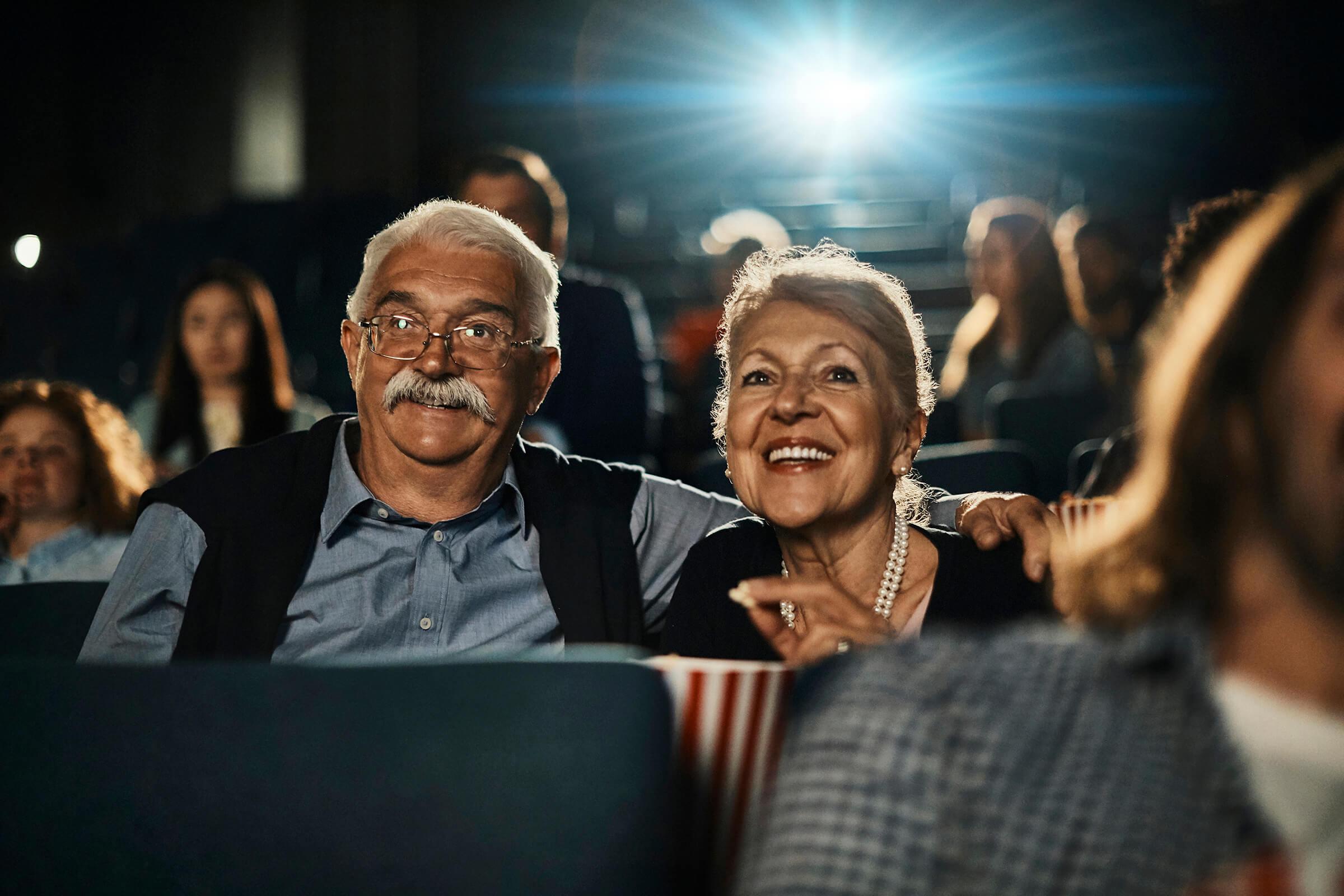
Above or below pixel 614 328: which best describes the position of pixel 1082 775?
below

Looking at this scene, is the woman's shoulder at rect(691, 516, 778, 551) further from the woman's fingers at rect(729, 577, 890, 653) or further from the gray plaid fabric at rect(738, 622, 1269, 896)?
the gray plaid fabric at rect(738, 622, 1269, 896)

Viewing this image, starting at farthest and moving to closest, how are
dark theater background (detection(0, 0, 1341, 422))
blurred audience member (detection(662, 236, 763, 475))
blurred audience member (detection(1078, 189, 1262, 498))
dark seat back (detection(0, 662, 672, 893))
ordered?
dark theater background (detection(0, 0, 1341, 422)) → blurred audience member (detection(662, 236, 763, 475)) → blurred audience member (detection(1078, 189, 1262, 498)) → dark seat back (detection(0, 662, 672, 893))

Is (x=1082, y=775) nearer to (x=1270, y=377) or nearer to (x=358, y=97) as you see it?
(x=1270, y=377)

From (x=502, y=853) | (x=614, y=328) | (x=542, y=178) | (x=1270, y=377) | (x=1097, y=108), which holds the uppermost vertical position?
(x=1097, y=108)

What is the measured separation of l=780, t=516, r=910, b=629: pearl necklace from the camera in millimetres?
1699

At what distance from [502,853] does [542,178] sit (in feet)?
8.28

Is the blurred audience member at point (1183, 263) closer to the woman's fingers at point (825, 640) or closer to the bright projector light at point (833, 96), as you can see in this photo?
the woman's fingers at point (825, 640)

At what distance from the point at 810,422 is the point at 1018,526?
0.32m

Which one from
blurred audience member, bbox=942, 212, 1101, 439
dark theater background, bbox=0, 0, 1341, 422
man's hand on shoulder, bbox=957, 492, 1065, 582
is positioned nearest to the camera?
man's hand on shoulder, bbox=957, 492, 1065, 582

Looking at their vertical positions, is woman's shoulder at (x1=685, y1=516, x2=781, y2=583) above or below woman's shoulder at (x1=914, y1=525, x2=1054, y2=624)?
above

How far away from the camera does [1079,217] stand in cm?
474

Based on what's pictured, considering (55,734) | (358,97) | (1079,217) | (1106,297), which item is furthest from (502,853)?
(358,97)

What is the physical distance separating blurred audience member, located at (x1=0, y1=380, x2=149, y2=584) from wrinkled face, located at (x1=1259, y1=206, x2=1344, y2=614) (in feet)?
7.67

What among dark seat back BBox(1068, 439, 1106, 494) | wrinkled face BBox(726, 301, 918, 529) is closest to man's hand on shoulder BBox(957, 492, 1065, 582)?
wrinkled face BBox(726, 301, 918, 529)
